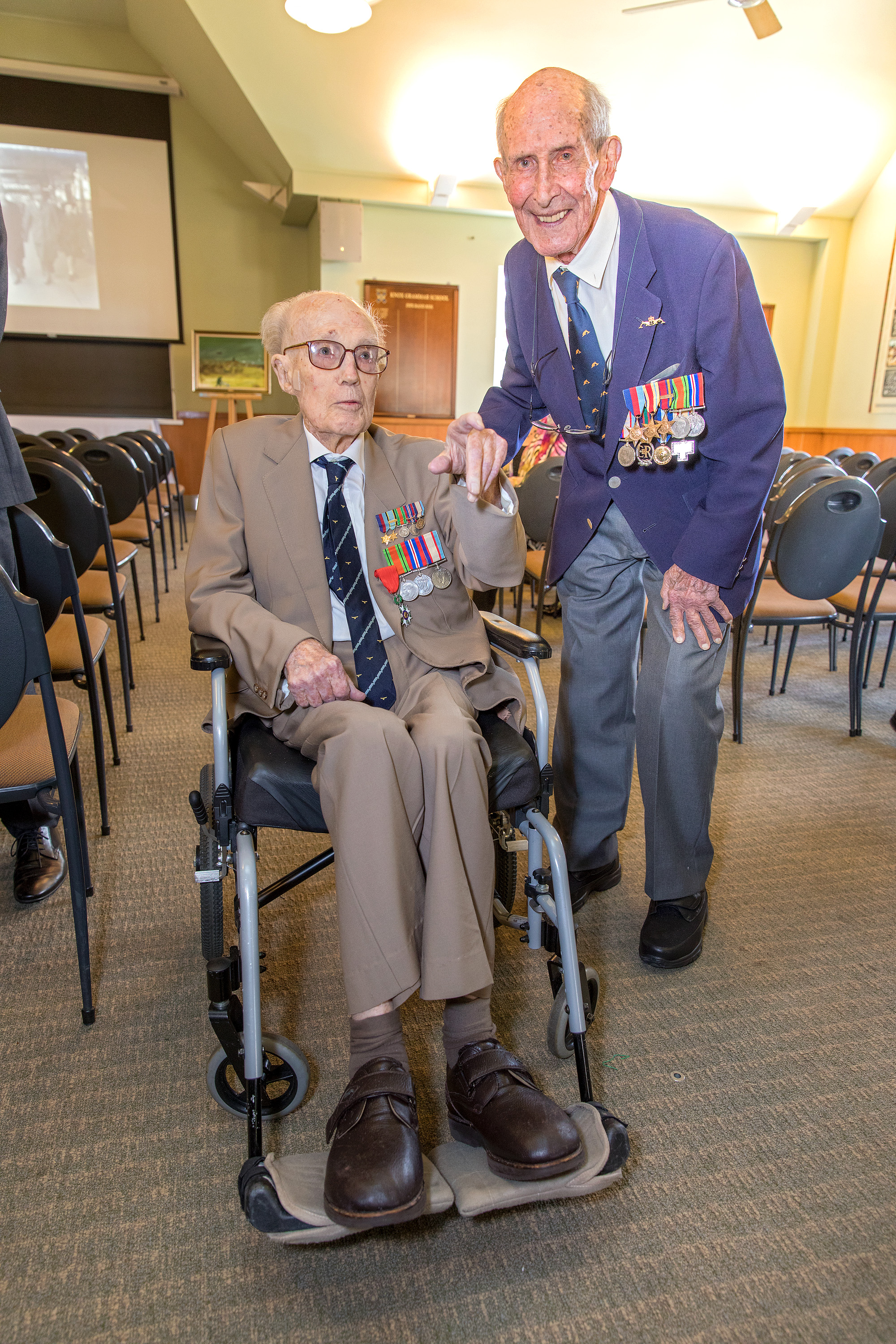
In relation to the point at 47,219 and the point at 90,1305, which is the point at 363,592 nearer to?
the point at 90,1305

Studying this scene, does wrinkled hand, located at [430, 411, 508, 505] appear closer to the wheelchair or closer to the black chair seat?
the wheelchair

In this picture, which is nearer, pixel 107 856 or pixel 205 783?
pixel 205 783

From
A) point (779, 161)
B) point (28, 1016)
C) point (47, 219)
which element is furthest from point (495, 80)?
point (28, 1016)

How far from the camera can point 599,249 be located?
152 cm

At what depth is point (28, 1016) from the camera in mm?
1527

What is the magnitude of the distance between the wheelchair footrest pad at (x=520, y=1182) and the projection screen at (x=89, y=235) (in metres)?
11.1

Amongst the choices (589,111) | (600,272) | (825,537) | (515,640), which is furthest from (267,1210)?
(825,537)

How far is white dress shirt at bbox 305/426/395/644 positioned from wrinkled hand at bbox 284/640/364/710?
0.57 feet

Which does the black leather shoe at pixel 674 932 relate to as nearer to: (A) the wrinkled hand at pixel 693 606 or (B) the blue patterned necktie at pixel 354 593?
(A) the wrinkled hand at pixel 693 606

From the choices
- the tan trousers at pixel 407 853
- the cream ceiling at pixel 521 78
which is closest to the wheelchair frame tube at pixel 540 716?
the tan trousers at pixel 407 853

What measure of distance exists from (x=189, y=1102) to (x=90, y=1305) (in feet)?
1.10

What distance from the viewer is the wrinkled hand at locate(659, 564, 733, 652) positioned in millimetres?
1542

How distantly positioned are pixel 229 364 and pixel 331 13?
4133 millimetres

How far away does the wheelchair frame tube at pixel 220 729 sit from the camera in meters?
1.27
